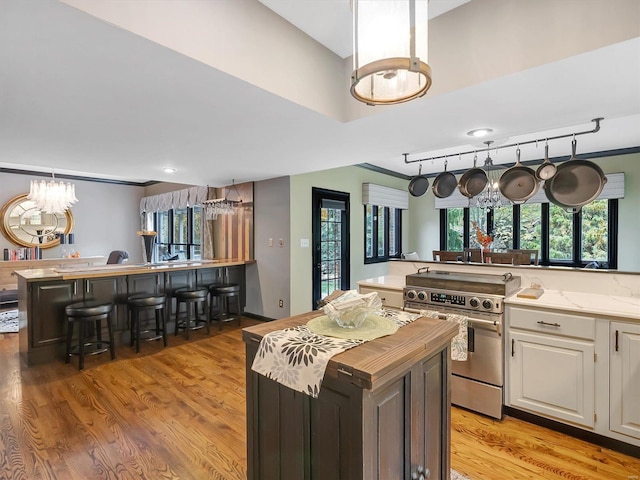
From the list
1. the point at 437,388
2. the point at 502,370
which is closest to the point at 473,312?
the point at 502,370

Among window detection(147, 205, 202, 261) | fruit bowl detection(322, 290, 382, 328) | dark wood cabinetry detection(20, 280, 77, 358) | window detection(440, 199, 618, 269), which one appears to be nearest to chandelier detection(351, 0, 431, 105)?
fruit bowl detection(322, 290, 382, 328)

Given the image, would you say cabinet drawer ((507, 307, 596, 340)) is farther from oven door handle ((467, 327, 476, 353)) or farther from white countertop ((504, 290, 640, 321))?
oven door handle ((467, 327, 476, 353))

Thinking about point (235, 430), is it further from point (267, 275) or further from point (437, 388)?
point (267, 275)

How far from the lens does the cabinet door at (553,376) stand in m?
2.06

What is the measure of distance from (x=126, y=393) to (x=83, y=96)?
2.30 meters

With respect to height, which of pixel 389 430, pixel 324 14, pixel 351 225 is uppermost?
pixel 324 14

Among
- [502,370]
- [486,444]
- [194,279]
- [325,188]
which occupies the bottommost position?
[486,444]

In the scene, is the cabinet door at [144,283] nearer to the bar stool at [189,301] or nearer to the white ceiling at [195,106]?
the bar stool at [189,301]

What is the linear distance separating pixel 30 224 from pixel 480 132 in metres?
7.75

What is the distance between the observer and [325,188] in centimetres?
506

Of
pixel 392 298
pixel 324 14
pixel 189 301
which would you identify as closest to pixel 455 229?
pixel 392 298

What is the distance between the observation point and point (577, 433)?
212 centimetres

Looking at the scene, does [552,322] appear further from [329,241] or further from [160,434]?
[329,241]

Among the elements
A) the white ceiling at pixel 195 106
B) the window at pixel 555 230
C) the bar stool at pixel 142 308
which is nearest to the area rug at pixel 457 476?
the white ceiling at pixel 195 106
